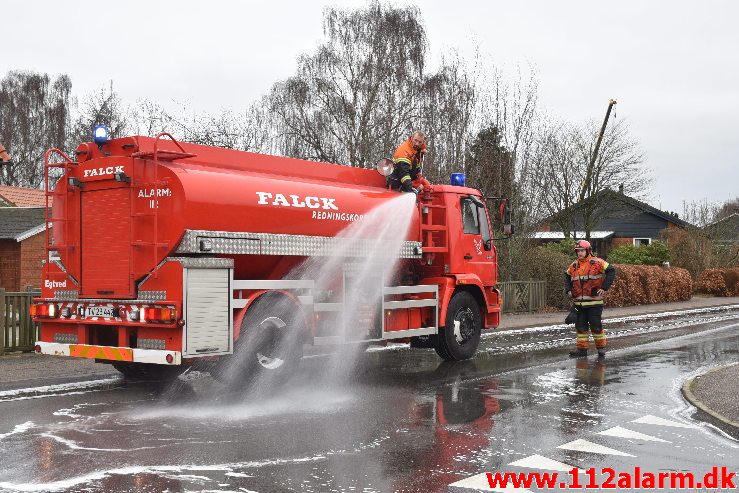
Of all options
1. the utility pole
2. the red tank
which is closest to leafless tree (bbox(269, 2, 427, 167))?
the utility pole

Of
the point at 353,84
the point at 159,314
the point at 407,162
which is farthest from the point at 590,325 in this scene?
the point at 353,84

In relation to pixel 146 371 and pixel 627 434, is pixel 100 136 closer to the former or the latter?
pixel 146 371

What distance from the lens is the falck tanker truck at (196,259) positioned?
8.55m

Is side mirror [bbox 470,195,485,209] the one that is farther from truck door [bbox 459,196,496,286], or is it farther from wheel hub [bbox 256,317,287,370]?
wheel hub [bbox 256,317,287,370]

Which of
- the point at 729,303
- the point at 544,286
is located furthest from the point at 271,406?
the point at 729,303

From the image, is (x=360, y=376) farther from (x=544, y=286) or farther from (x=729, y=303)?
(x=729, y=303)

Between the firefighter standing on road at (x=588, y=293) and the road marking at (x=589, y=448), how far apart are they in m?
6.12

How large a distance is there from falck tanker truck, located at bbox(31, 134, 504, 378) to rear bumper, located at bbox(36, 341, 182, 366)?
0.01 m

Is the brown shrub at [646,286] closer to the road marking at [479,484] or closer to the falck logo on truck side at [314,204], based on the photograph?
the falck logo on truck side at [314,204]

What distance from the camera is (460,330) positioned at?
1237cm

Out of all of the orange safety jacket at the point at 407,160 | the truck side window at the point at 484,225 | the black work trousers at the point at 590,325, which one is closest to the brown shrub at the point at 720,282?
the black work trousers at the point at 590,325

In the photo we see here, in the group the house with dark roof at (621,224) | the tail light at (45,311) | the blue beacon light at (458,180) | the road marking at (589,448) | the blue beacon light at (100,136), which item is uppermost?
the house with dark roof at (621,224)

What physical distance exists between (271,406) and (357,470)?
2.74m

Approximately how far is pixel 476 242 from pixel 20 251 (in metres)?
16.5
